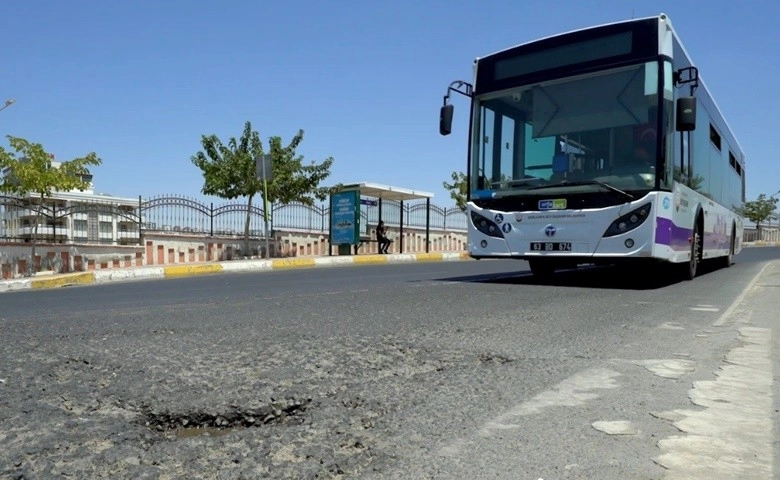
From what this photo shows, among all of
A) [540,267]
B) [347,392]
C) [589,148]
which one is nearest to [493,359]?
[347,392]

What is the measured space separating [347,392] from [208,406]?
1.95 feet

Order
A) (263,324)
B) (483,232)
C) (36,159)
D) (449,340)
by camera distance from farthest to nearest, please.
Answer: (36,159)
(483,232)
(263,324)
(449,340)

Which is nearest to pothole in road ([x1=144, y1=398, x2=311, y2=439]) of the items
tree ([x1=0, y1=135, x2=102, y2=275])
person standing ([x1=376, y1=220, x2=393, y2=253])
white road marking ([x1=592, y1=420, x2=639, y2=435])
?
white road marking ([x1=592, y1=420, x2=639, y2=435])

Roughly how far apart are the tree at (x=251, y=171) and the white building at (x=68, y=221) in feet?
11.4

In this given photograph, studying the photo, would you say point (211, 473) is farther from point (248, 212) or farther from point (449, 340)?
point (248, 212)

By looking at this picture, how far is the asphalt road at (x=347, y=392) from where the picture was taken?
6.36 ft

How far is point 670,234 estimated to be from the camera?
7.88 metres

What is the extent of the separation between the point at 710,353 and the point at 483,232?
203 inches

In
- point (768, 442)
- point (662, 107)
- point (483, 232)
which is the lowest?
point (768, 442)

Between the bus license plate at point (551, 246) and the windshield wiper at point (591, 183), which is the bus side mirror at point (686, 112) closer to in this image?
the windshield wiper at point (591, 183)

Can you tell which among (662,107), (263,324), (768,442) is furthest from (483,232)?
(768,442)

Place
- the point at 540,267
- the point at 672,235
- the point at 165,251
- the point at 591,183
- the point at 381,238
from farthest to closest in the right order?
1. the point at 381,238
2. the point at 165,251
3. the point at 540,267
4. the point at 672,235
5. the point at 591,183

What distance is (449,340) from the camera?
403 centimetres

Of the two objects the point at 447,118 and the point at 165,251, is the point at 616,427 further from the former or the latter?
the point at 165,251
